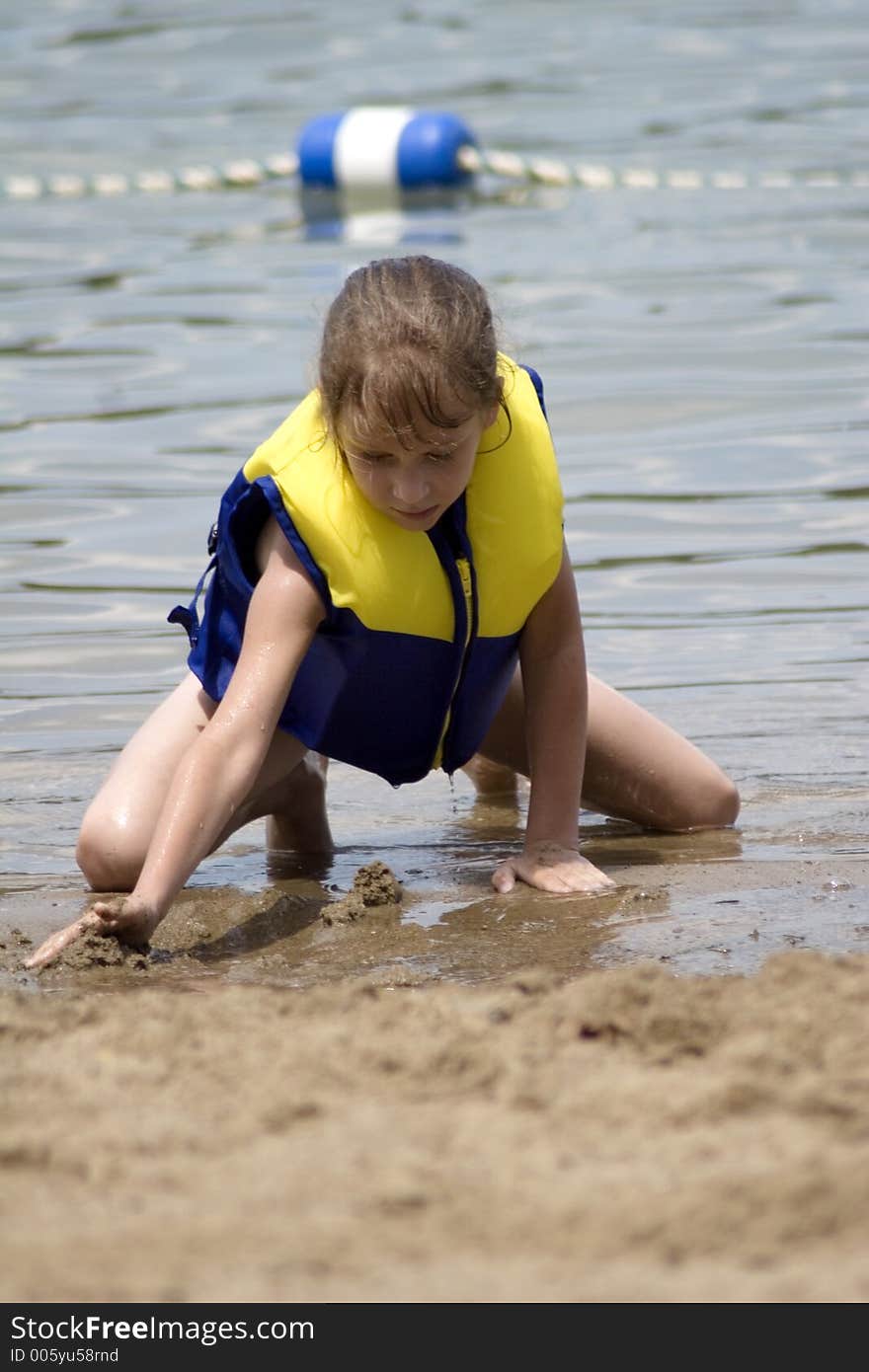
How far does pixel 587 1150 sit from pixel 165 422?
6882mm

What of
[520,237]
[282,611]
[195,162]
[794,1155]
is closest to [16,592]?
[282,611]

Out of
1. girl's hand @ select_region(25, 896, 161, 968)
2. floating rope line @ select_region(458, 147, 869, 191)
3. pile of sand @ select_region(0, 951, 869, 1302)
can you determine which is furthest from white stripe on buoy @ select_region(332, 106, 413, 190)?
pile of sand @ select_region(0, 951, 869, 1302)

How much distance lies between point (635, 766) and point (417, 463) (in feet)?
4.09

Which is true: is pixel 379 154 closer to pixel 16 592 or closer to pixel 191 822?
pixel 16 592

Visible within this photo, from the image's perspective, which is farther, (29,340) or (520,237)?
(520,237)

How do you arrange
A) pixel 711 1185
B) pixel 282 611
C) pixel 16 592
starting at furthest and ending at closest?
pixel 16 592, pixel 282 611, pixel 711 1185

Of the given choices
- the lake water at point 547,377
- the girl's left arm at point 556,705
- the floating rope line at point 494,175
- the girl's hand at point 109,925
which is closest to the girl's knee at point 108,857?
the lake water at point 547,377

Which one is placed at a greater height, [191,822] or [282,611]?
[282,611]

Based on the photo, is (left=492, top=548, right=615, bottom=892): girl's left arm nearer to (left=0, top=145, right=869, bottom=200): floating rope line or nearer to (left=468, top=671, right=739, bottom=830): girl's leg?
(left=468, top=671, right=739, bottom=830): girl's leg

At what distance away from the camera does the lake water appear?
17.2 feet

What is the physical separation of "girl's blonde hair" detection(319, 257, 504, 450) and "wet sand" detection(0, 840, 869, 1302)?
1.11m

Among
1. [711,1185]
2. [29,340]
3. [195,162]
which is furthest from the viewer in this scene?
[195,162]

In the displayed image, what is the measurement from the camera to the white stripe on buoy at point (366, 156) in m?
14.8
